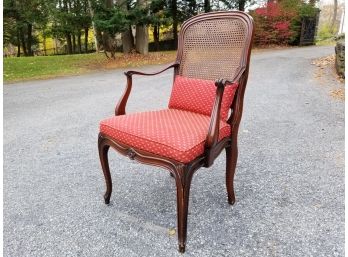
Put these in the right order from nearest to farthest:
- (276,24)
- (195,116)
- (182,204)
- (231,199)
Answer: (182,204)
(195,116)
(231,199)
(276,24)

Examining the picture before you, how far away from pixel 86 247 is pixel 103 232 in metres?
0.16

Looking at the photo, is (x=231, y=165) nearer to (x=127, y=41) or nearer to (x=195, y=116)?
(x=195, y=116)

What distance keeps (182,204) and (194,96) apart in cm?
84

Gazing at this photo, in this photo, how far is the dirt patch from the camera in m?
5.39

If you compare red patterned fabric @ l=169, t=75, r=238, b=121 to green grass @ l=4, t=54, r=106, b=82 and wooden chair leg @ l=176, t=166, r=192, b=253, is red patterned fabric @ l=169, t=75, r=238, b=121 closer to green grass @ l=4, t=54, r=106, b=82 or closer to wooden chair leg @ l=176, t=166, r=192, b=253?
wooden chair leg @ l=176, t=166, r=192, b=253

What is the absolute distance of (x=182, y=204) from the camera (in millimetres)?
1767

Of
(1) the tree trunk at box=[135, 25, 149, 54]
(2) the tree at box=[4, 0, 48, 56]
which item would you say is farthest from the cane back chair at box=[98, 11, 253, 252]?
(2) the tree at box=[4, 0, 48, 56]

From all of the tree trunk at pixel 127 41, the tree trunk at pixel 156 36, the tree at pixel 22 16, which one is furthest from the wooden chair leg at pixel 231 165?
the tree trunk at pixel 156 36

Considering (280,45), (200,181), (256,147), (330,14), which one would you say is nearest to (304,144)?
(256,147)

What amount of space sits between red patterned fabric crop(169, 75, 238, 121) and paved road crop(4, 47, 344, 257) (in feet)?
2.23

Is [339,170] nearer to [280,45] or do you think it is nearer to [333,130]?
[333,130]

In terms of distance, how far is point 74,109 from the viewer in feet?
16.6

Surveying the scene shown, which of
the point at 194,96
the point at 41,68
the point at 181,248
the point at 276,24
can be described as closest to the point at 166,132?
the point at 194,96

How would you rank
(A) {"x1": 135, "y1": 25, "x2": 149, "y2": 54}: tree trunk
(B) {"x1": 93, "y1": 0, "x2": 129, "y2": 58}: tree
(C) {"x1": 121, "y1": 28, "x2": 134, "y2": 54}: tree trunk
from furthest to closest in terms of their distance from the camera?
(C) {"x1": 121, "y1": 28, "x2": 134, "y2": 54}: tree trunk → (A) {"x1": 135, "y1": 25, "x2": 149, "y2": 54}: tree trunk → (B) {"x1": 93, "y1": 0, "x2": 129, "y2": 58}: tree
